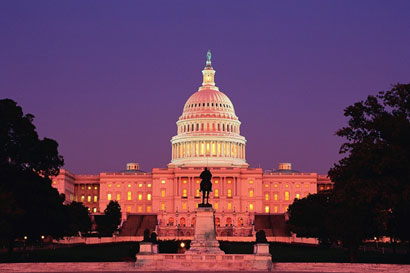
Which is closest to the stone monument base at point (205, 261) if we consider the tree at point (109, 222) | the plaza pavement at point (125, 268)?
the plaza pavement at point (125, 268)

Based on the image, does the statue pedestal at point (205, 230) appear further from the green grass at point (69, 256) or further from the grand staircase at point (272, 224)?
the grand staircase at point (272, 224)

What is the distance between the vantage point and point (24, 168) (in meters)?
84.2

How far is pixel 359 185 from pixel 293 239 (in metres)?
80.1

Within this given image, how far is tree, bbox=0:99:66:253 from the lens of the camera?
267 ft

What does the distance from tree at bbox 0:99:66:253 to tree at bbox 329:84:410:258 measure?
27.4 m

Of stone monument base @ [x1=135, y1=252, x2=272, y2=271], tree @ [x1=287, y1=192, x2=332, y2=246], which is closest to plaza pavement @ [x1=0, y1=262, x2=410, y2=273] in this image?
stone monument base @ [x1=135, y1=252, x2=272, y2=271]

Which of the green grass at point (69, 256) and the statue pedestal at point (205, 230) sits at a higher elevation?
the statue pedestal at point (205, 230)

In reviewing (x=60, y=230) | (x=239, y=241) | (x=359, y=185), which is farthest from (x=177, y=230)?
(x=359, y=185)

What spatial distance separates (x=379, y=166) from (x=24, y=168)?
33817mm

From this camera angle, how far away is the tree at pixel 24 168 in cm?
8125

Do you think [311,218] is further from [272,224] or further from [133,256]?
[133,256]

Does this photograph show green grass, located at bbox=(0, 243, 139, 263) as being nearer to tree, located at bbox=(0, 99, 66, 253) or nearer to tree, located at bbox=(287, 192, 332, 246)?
tree, located at bbox=(0, 99, 66, 253)

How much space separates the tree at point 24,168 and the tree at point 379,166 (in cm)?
2738

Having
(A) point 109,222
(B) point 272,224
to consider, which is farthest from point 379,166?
(B) point 272,224
